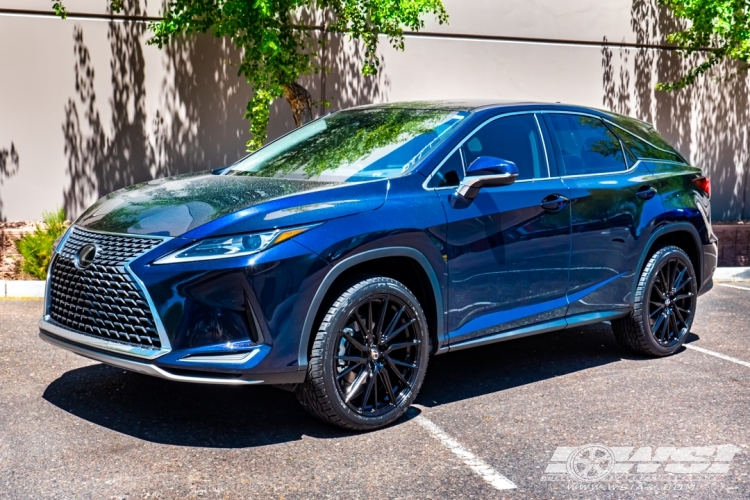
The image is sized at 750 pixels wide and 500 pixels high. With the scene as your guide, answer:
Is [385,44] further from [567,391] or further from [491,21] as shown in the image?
[567,391]

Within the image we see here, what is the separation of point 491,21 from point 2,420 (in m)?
9.02

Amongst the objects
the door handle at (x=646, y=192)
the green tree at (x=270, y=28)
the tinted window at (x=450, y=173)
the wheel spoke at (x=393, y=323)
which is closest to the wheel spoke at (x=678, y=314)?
the door handle at (x=646, y=192)

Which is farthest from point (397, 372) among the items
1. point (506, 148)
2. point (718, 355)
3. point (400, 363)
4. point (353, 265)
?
point (718, 355)

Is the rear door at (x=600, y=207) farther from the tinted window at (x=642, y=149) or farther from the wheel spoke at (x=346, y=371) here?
the wheel spoke at (x=346, y=371)

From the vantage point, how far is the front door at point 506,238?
215 inches

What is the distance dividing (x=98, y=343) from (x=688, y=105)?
36.6 ft

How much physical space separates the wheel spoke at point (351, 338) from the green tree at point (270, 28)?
188 inches

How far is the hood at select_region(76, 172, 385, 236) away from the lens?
15.6 ft

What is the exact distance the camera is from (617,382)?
20.6ft

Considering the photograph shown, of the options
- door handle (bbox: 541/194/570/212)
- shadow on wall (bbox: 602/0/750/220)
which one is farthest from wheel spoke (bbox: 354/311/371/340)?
shadow on wall (bbox: 602/0/750/220)

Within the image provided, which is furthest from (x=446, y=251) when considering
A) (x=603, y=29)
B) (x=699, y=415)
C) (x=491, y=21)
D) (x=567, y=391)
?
(x=603, y=29)

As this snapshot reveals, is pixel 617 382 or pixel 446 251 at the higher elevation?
pixel 446 251

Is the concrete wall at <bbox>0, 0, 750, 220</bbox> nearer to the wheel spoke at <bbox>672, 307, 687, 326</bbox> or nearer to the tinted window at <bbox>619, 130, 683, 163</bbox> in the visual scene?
the tinted window at <bbox>619, 130, 683, 163</bbox>

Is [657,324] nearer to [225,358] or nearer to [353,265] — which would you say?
[353,265]
